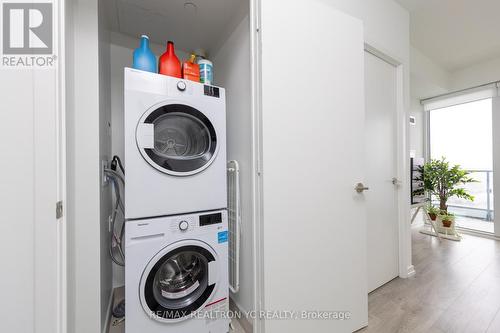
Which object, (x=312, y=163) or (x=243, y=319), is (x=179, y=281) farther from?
(x=312, y=163)

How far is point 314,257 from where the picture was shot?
1.20 metres

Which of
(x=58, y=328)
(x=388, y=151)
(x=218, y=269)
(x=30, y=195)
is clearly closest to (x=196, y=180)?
(x=218, y=269)

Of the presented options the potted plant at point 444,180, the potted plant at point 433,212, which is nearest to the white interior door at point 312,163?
the potted plant at point 444,180

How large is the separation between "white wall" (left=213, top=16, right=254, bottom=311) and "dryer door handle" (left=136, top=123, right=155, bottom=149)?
59cm

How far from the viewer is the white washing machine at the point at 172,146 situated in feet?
3.58

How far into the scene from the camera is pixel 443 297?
1.67m

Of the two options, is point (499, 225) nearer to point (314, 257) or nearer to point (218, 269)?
point (314, 257)

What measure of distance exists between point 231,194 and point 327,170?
0.76 m

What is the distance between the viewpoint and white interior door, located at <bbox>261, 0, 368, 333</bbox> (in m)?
1.10

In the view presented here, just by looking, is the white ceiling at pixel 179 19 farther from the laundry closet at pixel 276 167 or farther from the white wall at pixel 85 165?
the white wall at pixel 85 165

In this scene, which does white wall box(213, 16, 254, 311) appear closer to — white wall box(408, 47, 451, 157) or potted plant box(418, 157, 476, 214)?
white wall box(408, 47, 451, 157)

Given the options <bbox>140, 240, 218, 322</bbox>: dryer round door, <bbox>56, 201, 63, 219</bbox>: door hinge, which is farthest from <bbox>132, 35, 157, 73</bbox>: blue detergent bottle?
<bbox>140, 240, 218, 322</bbox>: dryer round door

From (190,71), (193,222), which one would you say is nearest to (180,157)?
(193,222)

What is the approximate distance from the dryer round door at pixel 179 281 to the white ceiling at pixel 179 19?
1691mm
